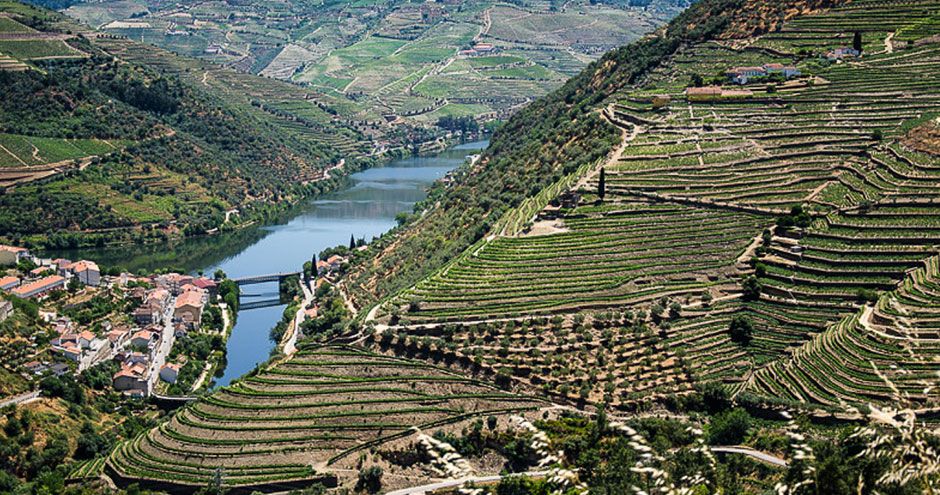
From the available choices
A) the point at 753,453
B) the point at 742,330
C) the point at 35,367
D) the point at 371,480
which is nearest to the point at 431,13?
the point at 35,367

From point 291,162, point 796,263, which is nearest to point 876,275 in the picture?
point 796,263

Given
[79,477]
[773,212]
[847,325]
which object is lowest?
[79,477]

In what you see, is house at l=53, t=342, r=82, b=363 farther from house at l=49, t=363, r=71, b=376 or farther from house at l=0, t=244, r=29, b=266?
house at l=0, t=244, r=29, b=266

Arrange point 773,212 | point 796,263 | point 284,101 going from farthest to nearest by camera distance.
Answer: point 284,101 < point 773,212 < point 796,263

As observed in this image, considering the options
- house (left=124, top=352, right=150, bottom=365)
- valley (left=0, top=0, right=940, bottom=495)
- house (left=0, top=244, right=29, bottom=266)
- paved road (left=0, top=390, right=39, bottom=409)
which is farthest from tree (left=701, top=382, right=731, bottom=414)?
house (left=0, top=244, right=29, bottom=266)

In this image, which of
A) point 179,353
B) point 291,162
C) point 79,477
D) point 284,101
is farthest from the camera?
point 284,101

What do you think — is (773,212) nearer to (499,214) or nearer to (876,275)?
(876,275)

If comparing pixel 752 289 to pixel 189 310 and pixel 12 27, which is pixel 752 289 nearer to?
pixel 189 310

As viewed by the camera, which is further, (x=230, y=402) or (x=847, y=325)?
(x=230, y=402)
